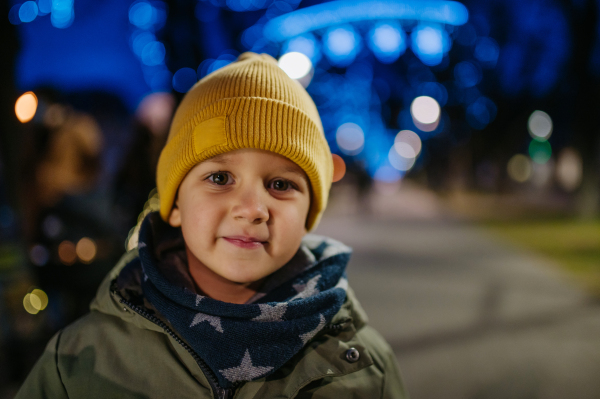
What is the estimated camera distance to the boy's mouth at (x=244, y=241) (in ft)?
4.89

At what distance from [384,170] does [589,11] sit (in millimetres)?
67493

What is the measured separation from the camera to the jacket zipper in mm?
1440

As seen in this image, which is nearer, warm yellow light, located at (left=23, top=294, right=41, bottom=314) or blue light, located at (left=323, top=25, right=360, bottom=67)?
warm yellow light, located at (left=23, top=294, right=41, bottom=314)

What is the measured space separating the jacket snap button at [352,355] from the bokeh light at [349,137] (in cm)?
3830

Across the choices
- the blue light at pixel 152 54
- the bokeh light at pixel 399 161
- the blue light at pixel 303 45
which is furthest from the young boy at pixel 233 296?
the bokeh light at pixel 399 161

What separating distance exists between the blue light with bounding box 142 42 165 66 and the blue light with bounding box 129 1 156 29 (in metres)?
0.51

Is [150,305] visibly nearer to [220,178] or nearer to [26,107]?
[220,178]

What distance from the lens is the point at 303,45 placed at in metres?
8.83

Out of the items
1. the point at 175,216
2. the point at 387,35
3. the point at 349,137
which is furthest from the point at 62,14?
the point at 349,137

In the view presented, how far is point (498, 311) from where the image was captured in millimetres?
5043

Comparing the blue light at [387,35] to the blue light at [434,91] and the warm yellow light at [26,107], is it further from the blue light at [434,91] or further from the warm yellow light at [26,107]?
the blue light at [434,91]

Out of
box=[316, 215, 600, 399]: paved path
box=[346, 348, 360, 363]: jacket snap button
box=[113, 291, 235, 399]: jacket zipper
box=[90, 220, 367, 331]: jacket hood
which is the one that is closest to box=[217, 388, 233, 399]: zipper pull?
box=[113, 291, 235, 399]: jacket zipper

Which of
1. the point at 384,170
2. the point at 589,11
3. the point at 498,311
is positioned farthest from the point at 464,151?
the point at 384,170

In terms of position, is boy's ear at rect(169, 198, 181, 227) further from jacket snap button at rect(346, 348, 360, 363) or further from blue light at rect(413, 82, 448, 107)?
blue light at rect(413, 82, 448, 107)
